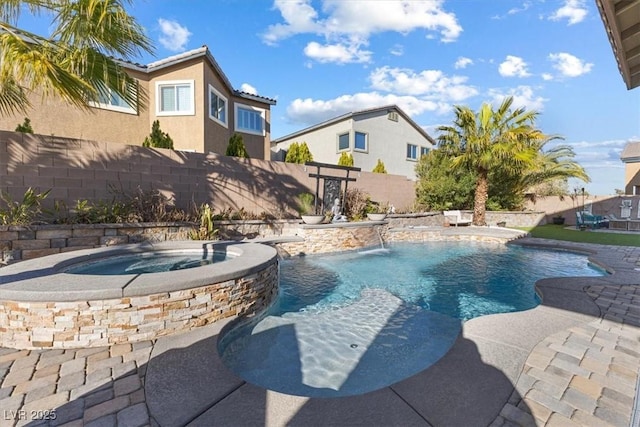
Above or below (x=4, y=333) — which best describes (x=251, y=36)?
above

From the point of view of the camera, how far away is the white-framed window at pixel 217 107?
44.8 ft

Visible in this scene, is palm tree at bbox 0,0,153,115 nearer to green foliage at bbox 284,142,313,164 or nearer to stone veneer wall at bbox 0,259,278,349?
stone veneer wall at bbox 0,259,278,349

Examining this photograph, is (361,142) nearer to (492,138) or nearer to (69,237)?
(492,138)

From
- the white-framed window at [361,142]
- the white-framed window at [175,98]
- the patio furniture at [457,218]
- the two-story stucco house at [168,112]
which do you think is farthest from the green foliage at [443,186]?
the white-framed window at [175,98]

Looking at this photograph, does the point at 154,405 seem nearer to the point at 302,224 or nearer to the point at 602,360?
the point at 602,360

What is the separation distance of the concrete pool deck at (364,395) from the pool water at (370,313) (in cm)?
58

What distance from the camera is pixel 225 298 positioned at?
13.5 ft

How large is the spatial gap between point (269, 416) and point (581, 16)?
10.9 m

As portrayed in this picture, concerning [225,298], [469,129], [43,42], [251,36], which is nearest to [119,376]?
[225,298]

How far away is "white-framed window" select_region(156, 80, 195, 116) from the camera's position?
12.8m

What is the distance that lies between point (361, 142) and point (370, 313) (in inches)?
680

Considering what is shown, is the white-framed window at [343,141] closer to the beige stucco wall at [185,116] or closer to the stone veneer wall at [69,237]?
the beige stucco wall at [185,116]

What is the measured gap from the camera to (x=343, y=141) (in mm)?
20859

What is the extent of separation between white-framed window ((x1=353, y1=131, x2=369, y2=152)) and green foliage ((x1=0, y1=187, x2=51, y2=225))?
54.7 feet
